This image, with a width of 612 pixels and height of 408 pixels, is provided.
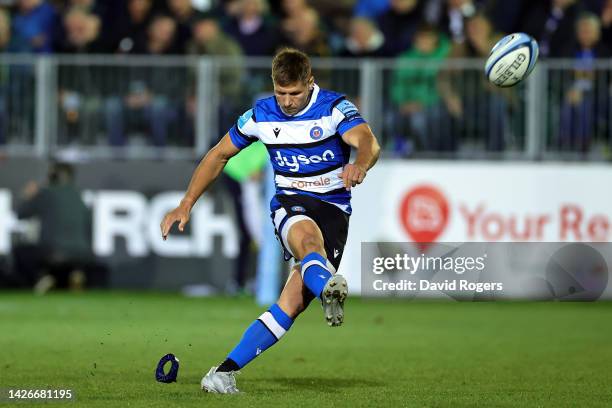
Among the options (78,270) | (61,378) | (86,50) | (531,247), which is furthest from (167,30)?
(61,378)

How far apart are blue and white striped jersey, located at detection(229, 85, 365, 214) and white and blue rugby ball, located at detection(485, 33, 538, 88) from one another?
A: 2.30 metres

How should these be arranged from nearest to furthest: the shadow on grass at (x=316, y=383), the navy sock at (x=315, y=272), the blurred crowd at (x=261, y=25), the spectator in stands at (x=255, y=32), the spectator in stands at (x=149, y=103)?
the navy sock at (x=315, y=272), the shadow on grass at (x=316, y=383), the blurred crowd at (x=261, y=25), the spectator in stands at (x=149, y=103), the spectator in stands at (x=255, y=32)

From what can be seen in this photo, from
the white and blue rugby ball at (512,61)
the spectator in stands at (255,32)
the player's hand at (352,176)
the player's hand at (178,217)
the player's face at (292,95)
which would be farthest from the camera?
the spectator in stands at (255,32)

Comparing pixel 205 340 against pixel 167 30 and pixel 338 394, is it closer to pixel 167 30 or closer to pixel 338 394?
pixel 338 394

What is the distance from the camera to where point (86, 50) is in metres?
19.7

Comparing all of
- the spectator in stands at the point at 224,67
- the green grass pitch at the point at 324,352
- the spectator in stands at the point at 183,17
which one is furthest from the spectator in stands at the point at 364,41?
the green grass pitch at the point at 324,352

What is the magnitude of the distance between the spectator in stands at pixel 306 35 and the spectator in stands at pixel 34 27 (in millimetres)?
3610

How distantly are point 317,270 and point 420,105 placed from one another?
10.3 m

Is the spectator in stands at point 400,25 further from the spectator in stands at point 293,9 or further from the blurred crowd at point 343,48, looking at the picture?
the spectator in stands at point 293,9

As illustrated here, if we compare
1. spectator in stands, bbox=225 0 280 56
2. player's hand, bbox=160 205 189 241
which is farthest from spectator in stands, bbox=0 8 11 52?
player's hand, bbox=160 205 189 241

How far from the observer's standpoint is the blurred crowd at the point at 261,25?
19.1 meters

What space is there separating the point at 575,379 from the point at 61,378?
390cm

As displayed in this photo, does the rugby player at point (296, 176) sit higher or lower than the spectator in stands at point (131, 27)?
lower

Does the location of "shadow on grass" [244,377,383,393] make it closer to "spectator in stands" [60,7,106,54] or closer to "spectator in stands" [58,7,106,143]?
"spectator in stands" [58,7,106,143]
